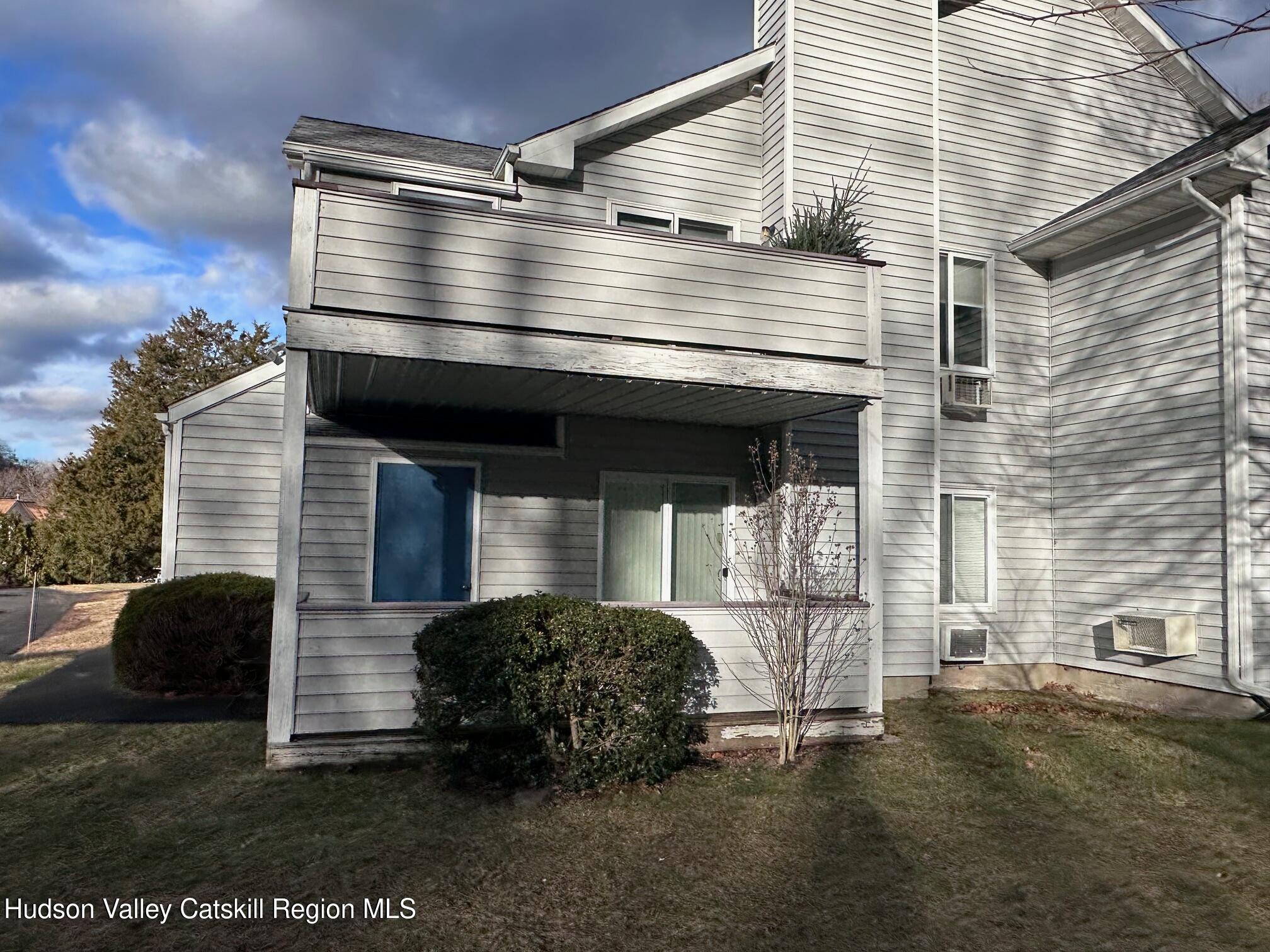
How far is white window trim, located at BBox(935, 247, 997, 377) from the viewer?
10492 mm

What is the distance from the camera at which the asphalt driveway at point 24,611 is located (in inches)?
510

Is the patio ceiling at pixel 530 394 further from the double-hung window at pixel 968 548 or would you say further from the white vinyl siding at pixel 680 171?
the double-hung window at pixel 968 548

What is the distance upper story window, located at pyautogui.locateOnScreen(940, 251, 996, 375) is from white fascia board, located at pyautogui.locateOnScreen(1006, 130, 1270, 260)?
0.69m

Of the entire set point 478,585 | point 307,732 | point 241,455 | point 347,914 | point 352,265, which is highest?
point 352,265

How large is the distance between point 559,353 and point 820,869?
13.1ft

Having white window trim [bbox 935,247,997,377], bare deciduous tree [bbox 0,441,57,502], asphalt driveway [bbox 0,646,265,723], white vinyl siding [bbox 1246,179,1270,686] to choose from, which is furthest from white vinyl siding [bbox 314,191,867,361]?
bare deciduous tree [bbox 0,441,57,502]

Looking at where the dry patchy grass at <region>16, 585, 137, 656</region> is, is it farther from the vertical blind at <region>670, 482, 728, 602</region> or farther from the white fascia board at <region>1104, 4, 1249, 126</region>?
the white fascia board at <region>1104, 4, 1249, 126</region>

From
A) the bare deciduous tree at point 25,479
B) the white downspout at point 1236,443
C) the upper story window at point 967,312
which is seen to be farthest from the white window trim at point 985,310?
the bare deciduous tree at point 25,479

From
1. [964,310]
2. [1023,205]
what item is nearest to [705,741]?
[964,310]

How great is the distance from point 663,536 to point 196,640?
197 inches

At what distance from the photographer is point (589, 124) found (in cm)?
930

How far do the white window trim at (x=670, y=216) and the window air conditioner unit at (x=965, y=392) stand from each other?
9.88 ft

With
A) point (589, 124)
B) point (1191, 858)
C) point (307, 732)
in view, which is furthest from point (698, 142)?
point (1191, 858)

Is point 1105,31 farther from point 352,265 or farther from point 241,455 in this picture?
point 241,455
